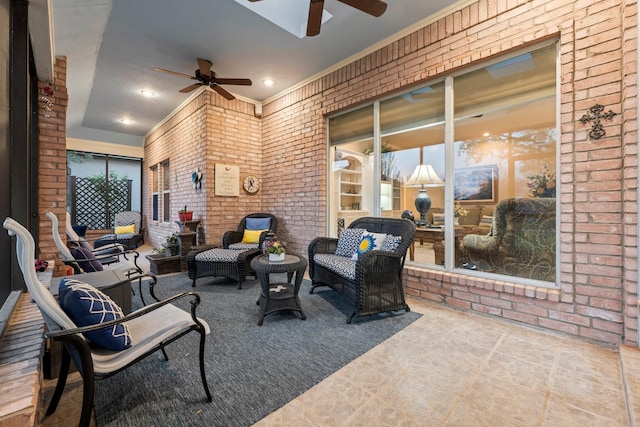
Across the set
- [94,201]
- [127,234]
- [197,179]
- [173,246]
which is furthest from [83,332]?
[94,201]

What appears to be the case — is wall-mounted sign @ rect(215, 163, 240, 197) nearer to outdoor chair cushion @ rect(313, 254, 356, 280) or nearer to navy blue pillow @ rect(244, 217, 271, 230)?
navy blue pillow @ rect(244, 217, 271, 230)

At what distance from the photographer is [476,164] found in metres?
2.88

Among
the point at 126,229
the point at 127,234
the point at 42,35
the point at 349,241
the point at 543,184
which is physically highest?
the point at 42,35

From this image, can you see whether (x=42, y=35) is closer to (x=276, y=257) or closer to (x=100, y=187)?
(x=276, y=257)

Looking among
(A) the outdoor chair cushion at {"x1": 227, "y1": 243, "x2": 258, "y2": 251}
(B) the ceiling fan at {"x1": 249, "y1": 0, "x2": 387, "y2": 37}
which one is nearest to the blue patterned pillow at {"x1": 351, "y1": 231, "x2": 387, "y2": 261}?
(A) the outdoor chair cushion at {"x1": 227, "y1": 243, "x2": 258, "y2": 251}

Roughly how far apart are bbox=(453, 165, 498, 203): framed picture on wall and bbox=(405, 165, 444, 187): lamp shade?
0.20 meters

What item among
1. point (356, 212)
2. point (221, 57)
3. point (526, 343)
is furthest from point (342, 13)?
point (526, 343)

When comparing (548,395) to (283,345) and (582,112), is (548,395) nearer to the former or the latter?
(283,345)

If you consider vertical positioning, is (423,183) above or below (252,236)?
above

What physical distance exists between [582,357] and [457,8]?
128 inches

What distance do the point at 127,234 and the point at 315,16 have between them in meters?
6.99

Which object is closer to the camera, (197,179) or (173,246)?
(173,246)

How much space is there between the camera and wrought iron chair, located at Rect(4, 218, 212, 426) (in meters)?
1.10

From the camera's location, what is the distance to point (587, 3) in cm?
211
